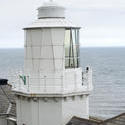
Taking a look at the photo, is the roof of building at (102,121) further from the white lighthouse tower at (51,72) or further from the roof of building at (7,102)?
the roof of building at (7,102)

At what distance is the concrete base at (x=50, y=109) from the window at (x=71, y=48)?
1.02m

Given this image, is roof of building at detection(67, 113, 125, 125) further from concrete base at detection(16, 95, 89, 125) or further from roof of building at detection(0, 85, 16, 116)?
roof of building at detection(0, 85, 16, 116)

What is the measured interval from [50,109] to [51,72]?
1.09 meters

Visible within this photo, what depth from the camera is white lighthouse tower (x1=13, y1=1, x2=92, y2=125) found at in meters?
12.1

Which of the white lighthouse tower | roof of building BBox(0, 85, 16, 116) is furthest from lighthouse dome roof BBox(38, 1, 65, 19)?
roof of building BBox(0, 85, 16, 116)

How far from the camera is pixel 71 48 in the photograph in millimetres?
12375

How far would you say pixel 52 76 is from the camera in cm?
1226

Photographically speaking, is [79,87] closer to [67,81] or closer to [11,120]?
[67,81]

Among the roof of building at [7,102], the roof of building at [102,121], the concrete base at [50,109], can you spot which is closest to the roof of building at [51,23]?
the concrete base at [50,109]

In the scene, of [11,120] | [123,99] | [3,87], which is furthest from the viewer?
[123,99]

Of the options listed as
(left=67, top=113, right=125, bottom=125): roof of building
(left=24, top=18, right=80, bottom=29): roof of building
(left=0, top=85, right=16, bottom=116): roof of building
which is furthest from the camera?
(left=0, top=85, right=16, bottom=116): roof of building

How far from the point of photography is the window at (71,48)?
12289 mm

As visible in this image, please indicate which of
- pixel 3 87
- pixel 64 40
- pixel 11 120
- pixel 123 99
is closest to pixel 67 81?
pixel 64 40

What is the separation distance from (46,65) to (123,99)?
1659 inches
